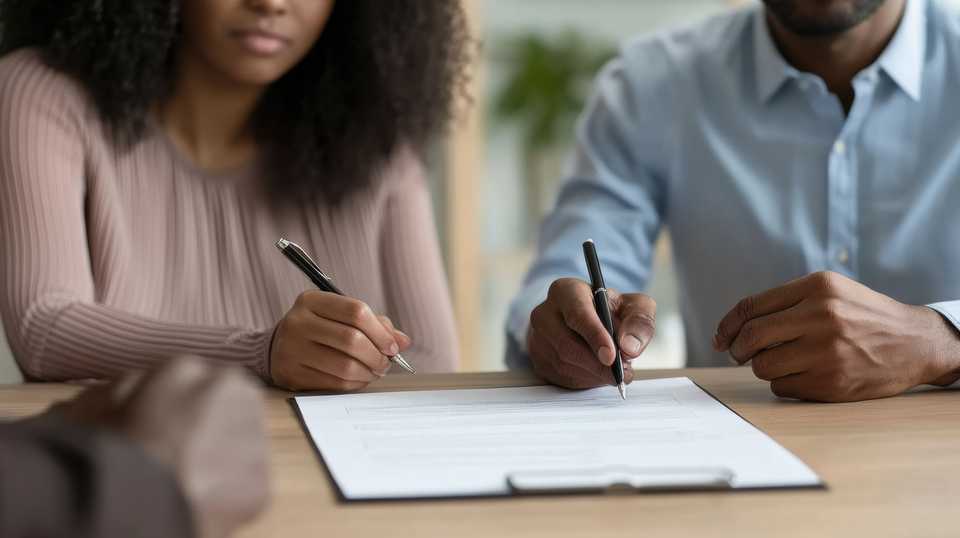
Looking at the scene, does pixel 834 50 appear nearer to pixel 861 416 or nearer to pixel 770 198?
pixel 770 198

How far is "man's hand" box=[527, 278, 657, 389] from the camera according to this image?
1.10 m

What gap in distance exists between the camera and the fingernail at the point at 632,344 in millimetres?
1088

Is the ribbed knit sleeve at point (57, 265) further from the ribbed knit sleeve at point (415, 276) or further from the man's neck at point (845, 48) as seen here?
the man's neck at point (845, 48)

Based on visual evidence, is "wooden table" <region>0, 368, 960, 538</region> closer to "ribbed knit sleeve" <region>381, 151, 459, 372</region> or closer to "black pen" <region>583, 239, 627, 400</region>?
"black pen" <region>583, 239, 627, 400</region>

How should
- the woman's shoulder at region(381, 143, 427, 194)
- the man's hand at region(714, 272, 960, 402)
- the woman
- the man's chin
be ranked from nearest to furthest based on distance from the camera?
→ 1. the man's hand at region(714, 272, 960, 402)
2. the woman
3. the man's chin
4. the woman's shoulder at region(381, 143, 427, 194)

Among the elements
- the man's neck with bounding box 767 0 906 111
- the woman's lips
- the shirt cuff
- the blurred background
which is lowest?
the blurred background

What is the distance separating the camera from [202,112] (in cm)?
165

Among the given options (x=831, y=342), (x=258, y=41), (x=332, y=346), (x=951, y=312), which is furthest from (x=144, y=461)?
(x=258, y=41)

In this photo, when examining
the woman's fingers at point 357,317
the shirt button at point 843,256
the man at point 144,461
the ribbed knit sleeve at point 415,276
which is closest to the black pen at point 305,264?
the woman's fingers at point 357,317

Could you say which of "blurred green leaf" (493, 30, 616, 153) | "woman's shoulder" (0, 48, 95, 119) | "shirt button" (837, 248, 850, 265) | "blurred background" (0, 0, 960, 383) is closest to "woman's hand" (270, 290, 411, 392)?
"woman's shoulder" (0, 48, 95, 119)

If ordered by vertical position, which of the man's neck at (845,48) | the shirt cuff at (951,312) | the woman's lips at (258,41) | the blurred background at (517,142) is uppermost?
the man's neck at (845,48)

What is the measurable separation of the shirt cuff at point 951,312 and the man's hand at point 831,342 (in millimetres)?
47

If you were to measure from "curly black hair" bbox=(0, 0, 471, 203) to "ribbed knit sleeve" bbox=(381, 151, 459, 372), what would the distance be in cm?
5

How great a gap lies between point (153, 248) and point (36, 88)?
0.25m
